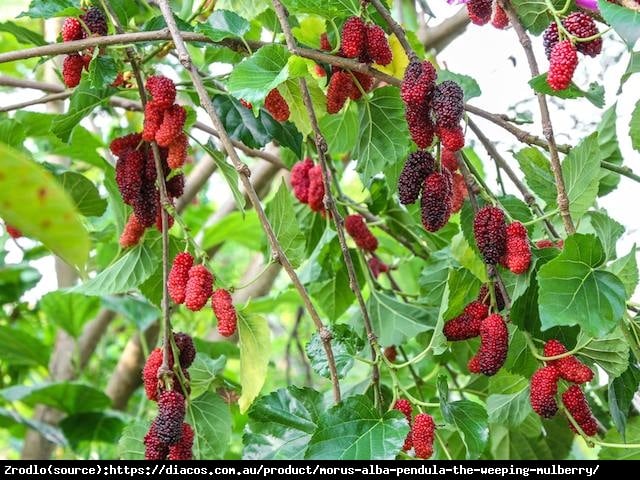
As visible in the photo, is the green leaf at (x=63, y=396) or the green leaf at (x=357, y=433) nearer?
the green leaf at (x=357, y=433)

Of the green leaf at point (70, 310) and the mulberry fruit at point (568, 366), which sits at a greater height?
the mulberry fruit at point (568, 366)

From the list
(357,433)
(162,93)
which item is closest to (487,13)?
(162,93)

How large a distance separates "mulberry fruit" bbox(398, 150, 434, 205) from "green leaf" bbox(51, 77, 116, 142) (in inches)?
12.8

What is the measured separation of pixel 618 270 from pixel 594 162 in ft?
0.38

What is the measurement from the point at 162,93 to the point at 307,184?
14.8 inches

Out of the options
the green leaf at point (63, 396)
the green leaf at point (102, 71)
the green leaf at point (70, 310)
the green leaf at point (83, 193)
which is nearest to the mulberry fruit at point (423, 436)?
the green leaf at point (102, 71)

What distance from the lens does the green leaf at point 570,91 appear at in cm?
67

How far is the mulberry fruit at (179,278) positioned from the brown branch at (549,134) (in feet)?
1.07

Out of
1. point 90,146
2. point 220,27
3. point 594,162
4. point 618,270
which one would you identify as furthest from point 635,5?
point 90,146

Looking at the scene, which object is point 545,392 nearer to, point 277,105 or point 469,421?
point 469,421

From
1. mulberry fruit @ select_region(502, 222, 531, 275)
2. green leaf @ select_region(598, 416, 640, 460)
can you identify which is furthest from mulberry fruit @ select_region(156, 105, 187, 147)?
green leaf @ select_region(598, 416, 640, 460)

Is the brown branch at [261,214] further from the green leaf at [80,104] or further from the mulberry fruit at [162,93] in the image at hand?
the green leaf at [80,104]

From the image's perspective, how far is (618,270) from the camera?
0.75m
